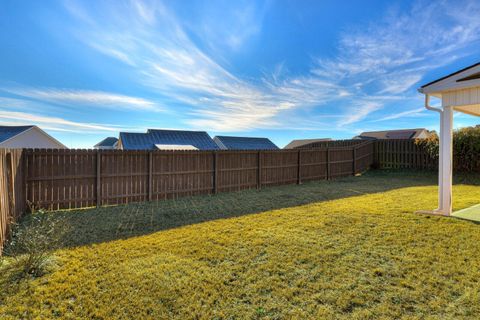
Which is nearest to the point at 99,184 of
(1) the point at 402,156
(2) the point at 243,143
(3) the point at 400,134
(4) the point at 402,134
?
(1) the point at 402,156

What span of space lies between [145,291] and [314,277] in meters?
1.93

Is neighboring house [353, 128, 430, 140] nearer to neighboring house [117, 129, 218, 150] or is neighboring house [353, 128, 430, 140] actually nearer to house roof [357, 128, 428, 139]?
house roof [357, 128, 428, 139]

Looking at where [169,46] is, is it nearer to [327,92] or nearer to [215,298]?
[215,298]

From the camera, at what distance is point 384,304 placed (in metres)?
2.37

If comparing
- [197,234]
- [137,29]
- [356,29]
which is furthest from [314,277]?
[356,29]

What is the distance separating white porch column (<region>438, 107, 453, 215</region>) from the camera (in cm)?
545

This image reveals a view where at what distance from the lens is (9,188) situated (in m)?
4.55

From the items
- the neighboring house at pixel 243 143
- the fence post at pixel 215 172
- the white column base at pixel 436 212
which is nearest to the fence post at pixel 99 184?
the fence post at pixel 215 172

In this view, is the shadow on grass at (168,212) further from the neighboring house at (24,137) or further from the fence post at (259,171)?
the neighboring house at (24,137)

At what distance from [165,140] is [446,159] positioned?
19374mm

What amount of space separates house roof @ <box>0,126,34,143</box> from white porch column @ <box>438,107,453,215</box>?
24.3 meters

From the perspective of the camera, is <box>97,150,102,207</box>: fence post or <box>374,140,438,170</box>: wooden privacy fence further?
<box>374,140,438,170</box>: wooden privacy fence

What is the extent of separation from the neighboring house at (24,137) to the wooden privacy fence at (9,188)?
1524 centimetres

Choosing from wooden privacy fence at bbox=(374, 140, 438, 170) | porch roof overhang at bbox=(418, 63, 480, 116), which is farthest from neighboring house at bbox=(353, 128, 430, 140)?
porch roof overhang at bbox=(418, 63, 480, 116)
